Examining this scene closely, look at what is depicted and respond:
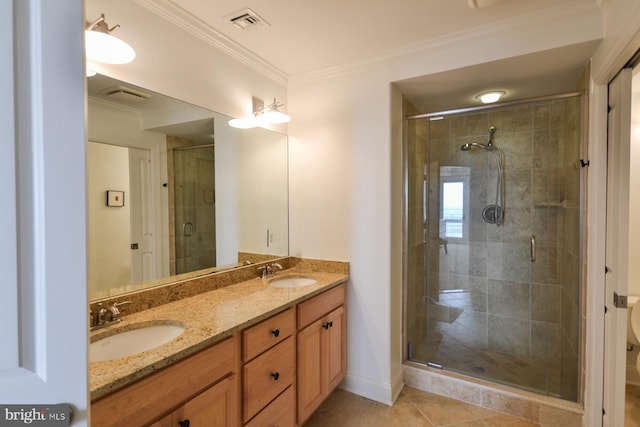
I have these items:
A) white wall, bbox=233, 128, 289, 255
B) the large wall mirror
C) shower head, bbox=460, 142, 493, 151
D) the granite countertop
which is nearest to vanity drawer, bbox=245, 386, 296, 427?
the granite countertop

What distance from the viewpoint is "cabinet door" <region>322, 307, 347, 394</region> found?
81.0 inches

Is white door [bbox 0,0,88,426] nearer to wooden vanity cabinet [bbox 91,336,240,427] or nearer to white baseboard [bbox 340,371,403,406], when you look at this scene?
wooden vanity cabinet [bbox 91,336,240,427]

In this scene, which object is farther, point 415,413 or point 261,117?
point 261,117

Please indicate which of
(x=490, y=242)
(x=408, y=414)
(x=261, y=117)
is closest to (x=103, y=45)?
(x=261, y=117)

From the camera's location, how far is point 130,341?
1323 mm

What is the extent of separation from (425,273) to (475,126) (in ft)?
4.71

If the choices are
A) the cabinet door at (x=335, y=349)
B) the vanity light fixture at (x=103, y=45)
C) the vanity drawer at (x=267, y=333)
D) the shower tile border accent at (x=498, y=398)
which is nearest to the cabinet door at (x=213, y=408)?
the vanity drawer at (x=267, y=333)

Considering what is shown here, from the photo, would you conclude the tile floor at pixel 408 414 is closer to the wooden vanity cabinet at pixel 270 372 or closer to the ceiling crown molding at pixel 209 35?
the wooden vanity cabinet at pixel 270 372

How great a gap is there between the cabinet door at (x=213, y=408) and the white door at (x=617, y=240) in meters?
1.92

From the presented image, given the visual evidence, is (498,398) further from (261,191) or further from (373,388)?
(261,191)

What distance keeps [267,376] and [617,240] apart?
190cm

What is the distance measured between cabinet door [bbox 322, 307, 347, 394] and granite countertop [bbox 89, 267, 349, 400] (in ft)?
0.83

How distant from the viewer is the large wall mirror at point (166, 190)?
1.45m

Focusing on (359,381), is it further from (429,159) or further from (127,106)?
(127,106)
